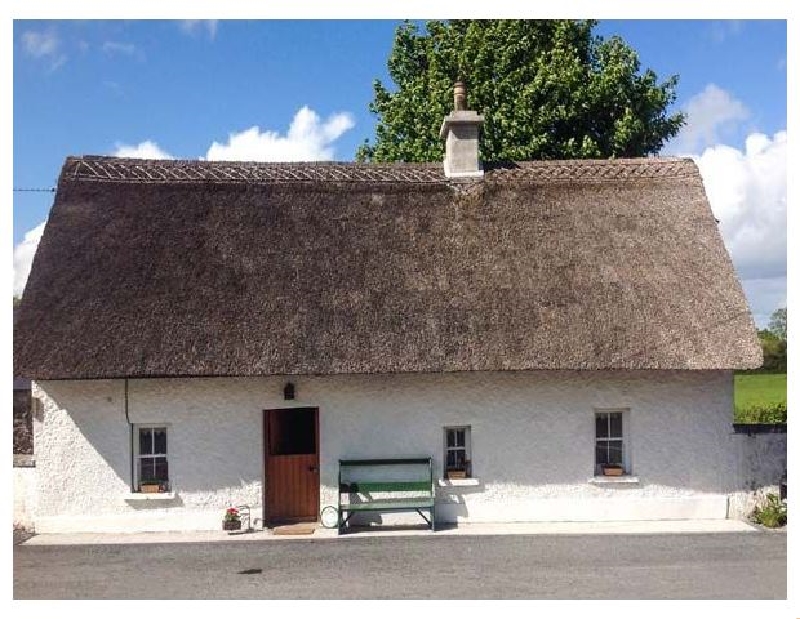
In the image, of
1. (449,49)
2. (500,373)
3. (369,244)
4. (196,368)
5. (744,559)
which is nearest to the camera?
(744,559)

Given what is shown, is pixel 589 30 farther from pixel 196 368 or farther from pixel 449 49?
pixel 196 368

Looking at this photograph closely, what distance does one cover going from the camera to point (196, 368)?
10.9 metres

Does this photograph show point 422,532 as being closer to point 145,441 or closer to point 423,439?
point 423,439

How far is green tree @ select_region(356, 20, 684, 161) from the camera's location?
64.8 ft

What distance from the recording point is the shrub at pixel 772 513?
11.3 m

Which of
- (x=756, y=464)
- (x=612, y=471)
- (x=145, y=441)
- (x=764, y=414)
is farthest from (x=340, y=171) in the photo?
(x=764, y=414)

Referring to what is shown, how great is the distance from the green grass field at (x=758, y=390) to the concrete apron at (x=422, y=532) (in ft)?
27.7

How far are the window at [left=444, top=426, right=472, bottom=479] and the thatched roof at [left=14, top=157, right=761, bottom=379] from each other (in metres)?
1.39

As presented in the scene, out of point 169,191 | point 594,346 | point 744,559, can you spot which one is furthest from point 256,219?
point 744,559

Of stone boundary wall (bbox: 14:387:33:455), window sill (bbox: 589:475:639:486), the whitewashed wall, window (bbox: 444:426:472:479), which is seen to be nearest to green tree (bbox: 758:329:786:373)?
the whitewashed wall

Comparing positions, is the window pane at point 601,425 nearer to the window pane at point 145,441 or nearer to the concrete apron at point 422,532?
the concrete apron at point 422,532

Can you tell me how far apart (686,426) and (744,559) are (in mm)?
2533

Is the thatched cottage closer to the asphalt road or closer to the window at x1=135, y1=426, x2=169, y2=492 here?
the window at x1=135, y1=426, x2=169, y2=492

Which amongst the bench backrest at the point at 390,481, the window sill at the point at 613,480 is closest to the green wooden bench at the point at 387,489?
the bench backrest at the point at 390,481
